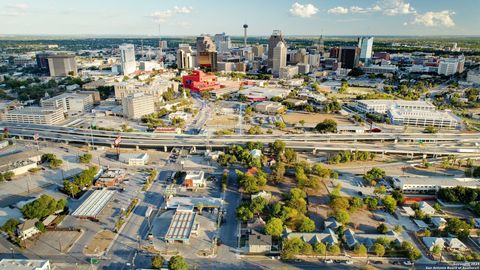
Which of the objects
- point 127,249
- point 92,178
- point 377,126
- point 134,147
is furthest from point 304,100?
point 127,249

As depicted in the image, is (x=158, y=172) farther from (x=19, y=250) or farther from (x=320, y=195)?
(x=320, y=195)

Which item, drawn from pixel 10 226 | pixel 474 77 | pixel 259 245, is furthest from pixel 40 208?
pixel 474 77

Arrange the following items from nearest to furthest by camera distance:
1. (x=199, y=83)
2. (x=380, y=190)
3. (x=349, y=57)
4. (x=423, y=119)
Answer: (x=380, y=190) → (x=423, y=119) → (x=199, y=83) → (x=349, y=57)

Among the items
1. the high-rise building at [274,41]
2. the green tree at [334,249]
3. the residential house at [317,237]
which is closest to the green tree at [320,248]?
the green tree at [334,249]

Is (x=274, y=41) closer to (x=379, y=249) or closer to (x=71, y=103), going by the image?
(x=71, y=103)

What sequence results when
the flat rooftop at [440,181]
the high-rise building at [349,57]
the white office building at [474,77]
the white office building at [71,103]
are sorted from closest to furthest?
1. the flat rooftop at [440,181]
2. the white office building at [71,103]
3. the white office building at [474,77]
4. the high-rise building at [349,57]

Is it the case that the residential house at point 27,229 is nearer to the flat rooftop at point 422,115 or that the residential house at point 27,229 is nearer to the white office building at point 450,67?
the flat rooftop at point 422,115
